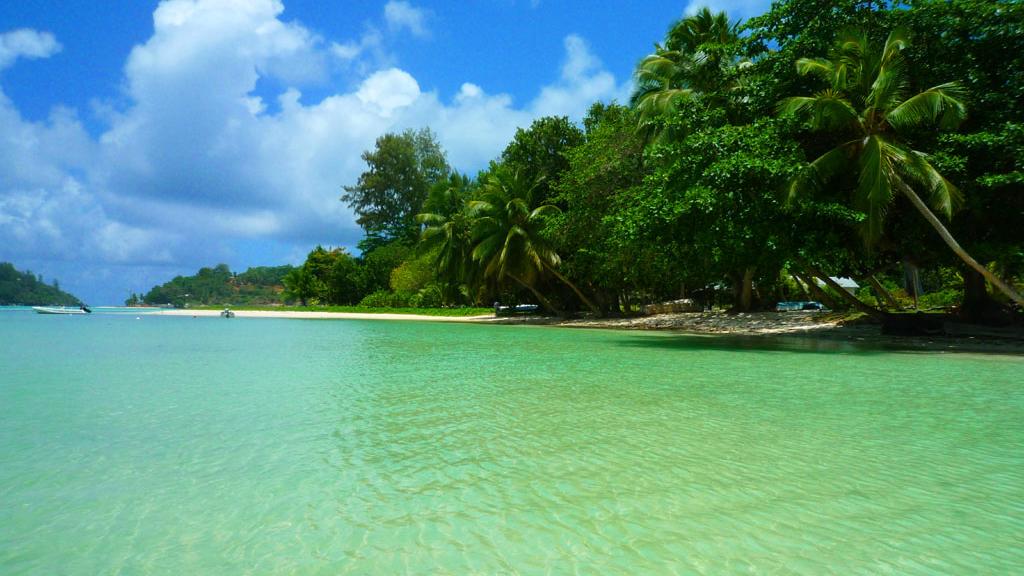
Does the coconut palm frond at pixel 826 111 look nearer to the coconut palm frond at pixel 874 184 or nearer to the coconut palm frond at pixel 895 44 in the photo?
the coconut palm frond at pixel 874 184

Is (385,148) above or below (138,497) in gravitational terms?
above

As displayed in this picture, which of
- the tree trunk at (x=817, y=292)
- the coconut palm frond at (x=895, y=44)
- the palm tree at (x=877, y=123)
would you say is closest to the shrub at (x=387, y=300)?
the tree trunk at (x=817, y=292)

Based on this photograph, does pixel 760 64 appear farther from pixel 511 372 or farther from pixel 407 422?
pixel 407 422

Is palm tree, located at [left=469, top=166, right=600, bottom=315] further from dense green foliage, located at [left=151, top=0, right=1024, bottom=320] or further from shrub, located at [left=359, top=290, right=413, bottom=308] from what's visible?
shrub, located at [left=359, top=290, right=413, bottom=308]

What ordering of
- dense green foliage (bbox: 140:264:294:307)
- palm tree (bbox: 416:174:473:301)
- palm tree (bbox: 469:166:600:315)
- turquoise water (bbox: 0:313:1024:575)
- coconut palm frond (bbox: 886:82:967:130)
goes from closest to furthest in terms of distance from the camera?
turquoise water (bbox: 0:313:1024:575)
coconut palm frond (bbox: 886:82:967:130)
palm tree (bbox: 469:166:600:315)
palm tree (bbox: 416:174:473:301)
dense green foliage (bbox: 140:264:294:307)

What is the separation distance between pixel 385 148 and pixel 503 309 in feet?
82.0

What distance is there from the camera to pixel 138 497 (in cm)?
343

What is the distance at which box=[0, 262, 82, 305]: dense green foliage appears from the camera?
10950cm

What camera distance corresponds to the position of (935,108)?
11523 mm

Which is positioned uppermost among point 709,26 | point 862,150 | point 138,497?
point 709,26

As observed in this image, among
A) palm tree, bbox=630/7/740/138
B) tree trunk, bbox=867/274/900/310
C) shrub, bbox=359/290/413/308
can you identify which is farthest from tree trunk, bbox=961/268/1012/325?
shrub, bbox=359/290/413/308

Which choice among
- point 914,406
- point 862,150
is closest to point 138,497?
point 914,406

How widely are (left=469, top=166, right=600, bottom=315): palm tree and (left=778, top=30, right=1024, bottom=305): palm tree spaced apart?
44.9ft

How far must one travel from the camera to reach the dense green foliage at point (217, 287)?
101 m
